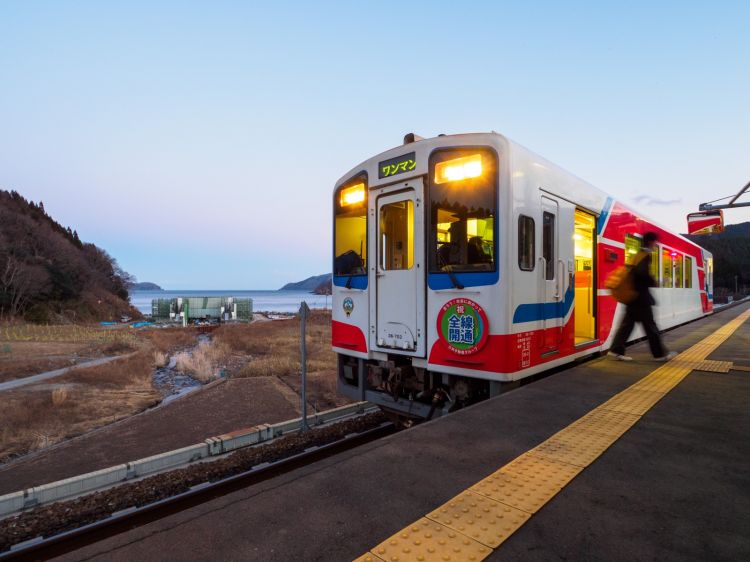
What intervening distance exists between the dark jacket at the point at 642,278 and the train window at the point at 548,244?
6.13 feet

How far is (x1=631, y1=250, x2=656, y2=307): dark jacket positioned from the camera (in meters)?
6.08

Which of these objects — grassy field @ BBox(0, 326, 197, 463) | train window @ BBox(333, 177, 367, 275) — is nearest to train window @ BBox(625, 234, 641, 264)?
train window @ BBox(333, 177, 367, 275)

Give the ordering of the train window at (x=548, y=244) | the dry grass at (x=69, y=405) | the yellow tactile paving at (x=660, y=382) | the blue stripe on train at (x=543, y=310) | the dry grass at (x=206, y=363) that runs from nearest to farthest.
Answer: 1. the blue stripe on train at (x=543, y=310)
2. the yellow tactile paving at (x=660, y=382)
3. the train window at (x=548, y=244)
4. the dry grass at (x=69, y=405)
5. the dry grass at (x=206, y=363)

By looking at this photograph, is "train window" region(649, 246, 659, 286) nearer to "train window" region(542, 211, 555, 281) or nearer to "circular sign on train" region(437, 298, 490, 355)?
"train window" region(542, 211, 555, 281)

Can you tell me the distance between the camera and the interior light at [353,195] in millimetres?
5508

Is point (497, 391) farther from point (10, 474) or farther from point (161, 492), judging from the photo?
point (10, 474)

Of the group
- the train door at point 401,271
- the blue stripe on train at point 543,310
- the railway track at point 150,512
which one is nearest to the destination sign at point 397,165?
the train door at point 401,271

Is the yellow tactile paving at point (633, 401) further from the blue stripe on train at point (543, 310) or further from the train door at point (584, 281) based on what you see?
the train door at point (584, 281)

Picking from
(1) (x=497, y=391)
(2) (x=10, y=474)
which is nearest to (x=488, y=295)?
(1) (x=497, y=391)

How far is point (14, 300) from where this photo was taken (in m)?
37.3

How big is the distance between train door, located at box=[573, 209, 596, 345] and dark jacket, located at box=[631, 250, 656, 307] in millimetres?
A: 565

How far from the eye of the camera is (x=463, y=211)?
14.8ft

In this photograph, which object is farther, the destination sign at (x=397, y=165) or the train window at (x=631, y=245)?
the train window at (x=631, y=245)

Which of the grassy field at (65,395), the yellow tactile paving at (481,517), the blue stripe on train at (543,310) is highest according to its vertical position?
the blue stripe on train at (543,310)
